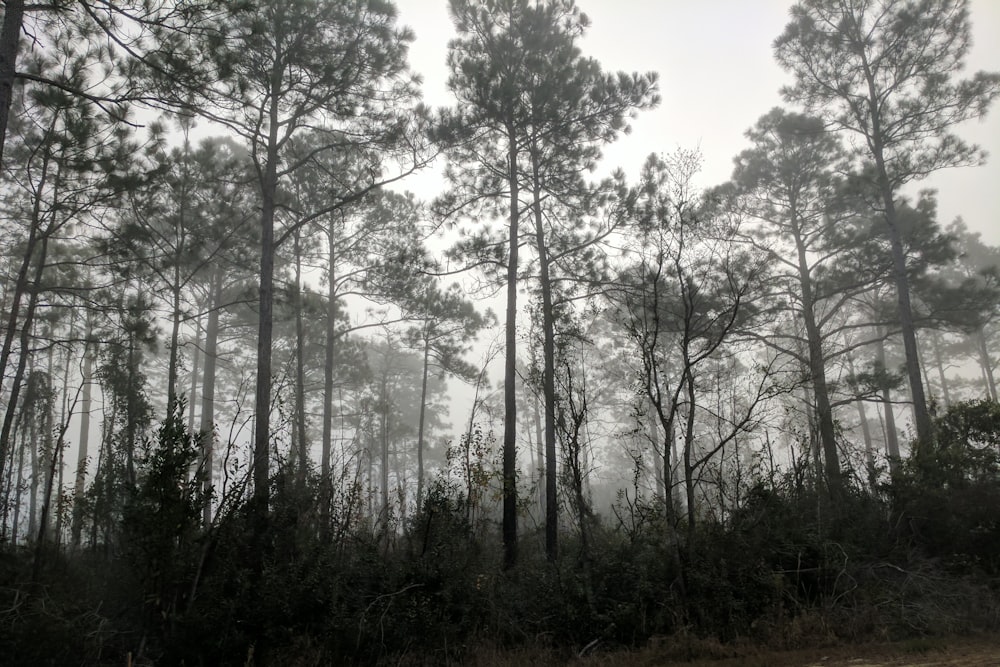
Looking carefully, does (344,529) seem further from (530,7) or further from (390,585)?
(530,7)

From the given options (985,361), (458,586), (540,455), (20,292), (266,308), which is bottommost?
(458,586)

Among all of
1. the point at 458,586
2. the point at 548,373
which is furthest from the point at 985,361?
the point at 458,586

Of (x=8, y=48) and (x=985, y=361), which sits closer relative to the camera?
(x=8, y=48)

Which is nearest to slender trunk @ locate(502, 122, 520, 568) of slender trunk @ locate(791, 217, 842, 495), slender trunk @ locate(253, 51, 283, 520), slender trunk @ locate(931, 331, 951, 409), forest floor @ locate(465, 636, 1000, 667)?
forest floor @ locate(465, 636, 1000, 667)

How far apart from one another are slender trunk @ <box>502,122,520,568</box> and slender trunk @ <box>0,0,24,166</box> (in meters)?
7.86

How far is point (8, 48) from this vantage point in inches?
231

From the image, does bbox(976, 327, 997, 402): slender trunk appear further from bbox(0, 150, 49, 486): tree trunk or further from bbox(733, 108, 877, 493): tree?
bbox(0, 150, 49, 486): tree trunk

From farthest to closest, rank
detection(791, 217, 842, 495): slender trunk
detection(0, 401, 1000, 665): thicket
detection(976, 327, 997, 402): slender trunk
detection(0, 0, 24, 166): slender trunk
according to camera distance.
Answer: detection(976, 327, 997, 402): slender trunk → detection(791, 217, 842, 495): slender trunk → detection(0, 401, 1000, 665): thicket → detection(0, 0, 24, 166): slender trunk

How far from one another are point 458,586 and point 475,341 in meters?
11.8

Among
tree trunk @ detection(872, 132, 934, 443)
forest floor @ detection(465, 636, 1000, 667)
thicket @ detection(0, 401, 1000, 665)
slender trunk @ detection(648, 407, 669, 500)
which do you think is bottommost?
forest floor @ detection(465, 636, 1000, 667)

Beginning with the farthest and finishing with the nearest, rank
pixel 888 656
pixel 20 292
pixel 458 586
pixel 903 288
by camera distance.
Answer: pixel 903 288, pixel 20 292, pixel 458 586, pixel 888 656

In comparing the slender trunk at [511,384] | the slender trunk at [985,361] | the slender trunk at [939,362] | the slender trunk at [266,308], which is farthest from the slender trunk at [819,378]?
the slender trunk at [985,361]

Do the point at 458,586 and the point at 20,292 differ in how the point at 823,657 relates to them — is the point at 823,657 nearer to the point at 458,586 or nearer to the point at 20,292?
the point at 458,586

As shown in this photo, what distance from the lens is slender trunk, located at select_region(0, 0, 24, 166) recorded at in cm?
577
